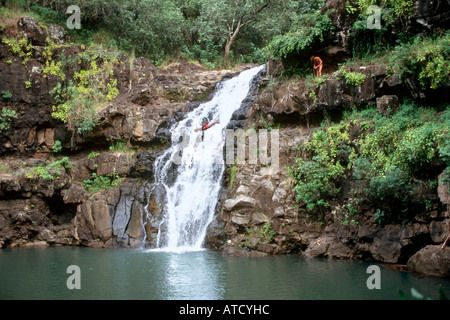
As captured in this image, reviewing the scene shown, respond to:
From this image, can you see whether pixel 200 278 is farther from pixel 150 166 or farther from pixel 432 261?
pixel 150 166

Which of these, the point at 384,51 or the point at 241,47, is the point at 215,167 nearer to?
the point at 384,51

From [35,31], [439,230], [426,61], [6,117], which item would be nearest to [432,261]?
[439,230]

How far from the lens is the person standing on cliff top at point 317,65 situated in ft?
49.8

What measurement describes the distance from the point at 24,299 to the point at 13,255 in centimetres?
627

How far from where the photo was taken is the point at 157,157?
16.8 meters

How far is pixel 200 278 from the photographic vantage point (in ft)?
31.2

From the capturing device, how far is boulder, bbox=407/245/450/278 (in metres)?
8.91

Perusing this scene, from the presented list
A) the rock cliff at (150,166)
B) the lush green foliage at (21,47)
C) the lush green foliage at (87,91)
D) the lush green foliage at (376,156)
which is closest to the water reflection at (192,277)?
the rock cliff at (150,166)

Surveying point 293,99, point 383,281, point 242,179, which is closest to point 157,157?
point 242,179

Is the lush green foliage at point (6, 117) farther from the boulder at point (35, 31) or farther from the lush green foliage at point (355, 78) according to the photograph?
the lush green foliage at point (355, 78)

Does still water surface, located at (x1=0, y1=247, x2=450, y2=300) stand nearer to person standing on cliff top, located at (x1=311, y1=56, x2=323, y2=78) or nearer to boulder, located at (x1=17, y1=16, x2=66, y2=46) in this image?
person standing on cliff top, located at (x1=311, y1=56, x2=323, y2=78)

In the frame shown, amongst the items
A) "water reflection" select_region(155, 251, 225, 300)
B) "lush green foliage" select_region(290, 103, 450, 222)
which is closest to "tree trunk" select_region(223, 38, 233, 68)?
"lush green foliage" select_region(290, 103, 450, 222)

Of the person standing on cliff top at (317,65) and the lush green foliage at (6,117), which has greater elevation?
the person standing on cliff top at (317,65)

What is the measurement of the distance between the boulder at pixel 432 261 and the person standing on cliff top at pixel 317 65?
7919 millimetres
